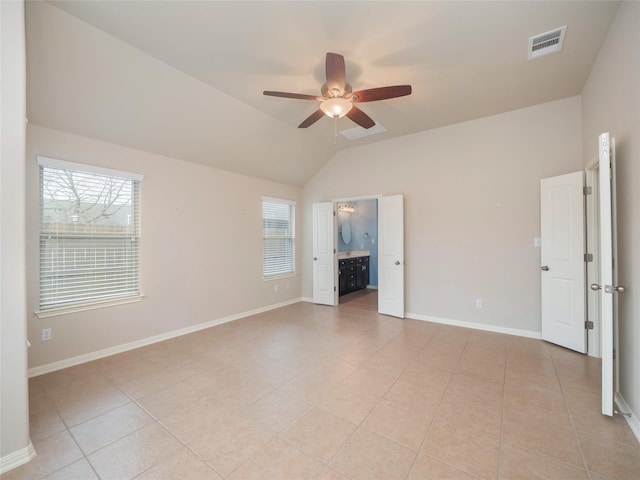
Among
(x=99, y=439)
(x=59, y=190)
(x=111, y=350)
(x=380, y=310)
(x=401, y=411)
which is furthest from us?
(x=380, y=310)

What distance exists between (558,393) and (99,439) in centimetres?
371

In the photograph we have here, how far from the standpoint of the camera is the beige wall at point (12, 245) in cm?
160

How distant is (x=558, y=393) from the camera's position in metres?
2.38

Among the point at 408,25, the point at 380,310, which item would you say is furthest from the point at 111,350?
the point at 408,25

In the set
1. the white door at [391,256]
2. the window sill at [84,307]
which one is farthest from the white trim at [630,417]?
the window sill at [84,307]

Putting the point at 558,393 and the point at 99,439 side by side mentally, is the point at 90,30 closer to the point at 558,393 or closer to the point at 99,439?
the point at 99,439

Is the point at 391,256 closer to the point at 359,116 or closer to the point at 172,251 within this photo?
the point at 359,116

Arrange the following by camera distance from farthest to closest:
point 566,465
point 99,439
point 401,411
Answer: point 401,411 → point 99,439 → point 566,465

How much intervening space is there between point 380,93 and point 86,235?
3.61m

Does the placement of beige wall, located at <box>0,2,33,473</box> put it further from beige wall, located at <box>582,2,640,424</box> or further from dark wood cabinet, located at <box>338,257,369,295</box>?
dark wood cabinet, located at <box>338,257,369,295</box>

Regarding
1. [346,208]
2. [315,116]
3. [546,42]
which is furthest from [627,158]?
[346,208]

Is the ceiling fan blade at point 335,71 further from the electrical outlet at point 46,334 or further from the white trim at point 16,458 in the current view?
the electrical outlet at point 46,334

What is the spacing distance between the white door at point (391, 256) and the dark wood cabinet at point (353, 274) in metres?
1.59

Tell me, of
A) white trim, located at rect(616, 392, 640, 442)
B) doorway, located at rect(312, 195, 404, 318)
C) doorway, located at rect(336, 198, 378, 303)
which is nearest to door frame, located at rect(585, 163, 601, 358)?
white trim, located at rect(616, 392, 640, 442)
